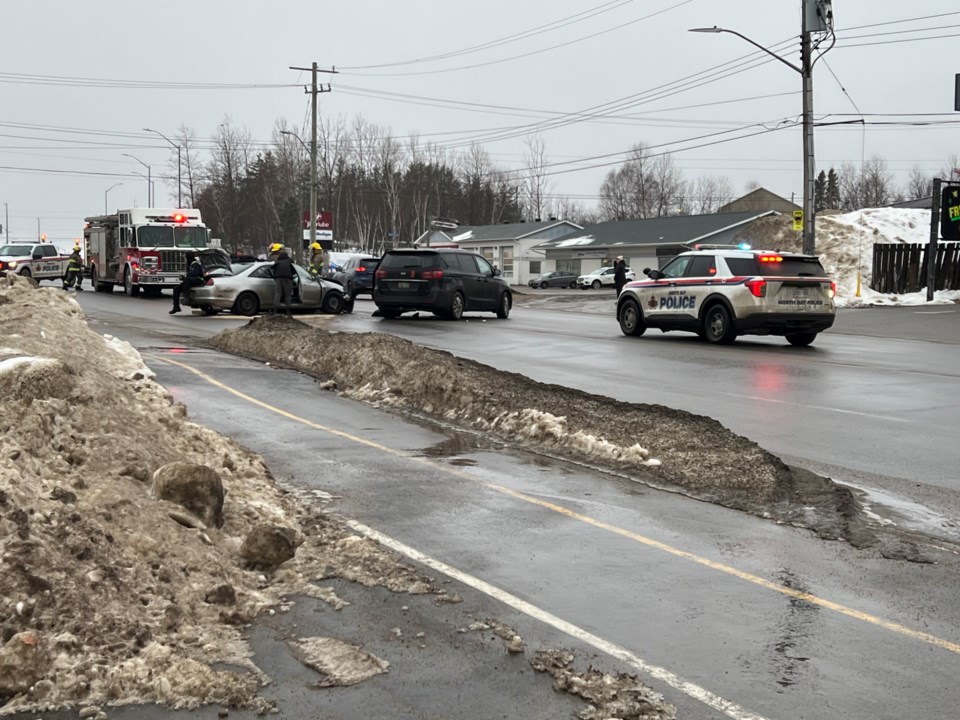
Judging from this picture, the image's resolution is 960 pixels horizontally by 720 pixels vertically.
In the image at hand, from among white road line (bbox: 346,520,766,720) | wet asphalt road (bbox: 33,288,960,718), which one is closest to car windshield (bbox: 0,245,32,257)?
wet asphalt road (bbox: 33,288,960,718)

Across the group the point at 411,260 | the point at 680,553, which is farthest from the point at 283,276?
the point at 680,553

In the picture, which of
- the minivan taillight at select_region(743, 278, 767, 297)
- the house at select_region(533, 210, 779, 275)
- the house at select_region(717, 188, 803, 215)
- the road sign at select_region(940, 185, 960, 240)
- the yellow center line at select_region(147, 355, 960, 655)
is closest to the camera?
the yellow center line at select_region(147, 355, 960, 655)

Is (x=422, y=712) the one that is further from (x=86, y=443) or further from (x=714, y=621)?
(x=86, y=443)

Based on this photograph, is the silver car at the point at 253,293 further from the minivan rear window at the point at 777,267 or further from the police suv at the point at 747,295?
the minivan rear window at the point at 777,267

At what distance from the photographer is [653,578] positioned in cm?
582

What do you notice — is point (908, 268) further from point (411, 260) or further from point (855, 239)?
point (411, 260)

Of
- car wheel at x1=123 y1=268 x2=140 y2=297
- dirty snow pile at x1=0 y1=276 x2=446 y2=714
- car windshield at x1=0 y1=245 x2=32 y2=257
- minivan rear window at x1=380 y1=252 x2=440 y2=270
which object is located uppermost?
car windshield at x1=0 y1=245 x2=32 y2=257

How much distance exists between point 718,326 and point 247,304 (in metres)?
12.1

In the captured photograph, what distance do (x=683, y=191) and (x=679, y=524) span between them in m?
124

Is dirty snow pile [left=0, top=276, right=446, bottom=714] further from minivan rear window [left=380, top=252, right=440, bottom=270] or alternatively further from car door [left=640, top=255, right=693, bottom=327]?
minivan rear window [left=380, top=252, right=440, bottom=270]

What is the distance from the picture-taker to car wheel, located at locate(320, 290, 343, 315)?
28.2 metres

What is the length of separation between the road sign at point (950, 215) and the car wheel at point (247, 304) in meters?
24.1

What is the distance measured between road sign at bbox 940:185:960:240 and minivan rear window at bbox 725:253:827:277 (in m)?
20.2

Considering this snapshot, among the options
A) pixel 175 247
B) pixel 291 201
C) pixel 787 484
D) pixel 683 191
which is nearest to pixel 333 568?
pixel 787 484
